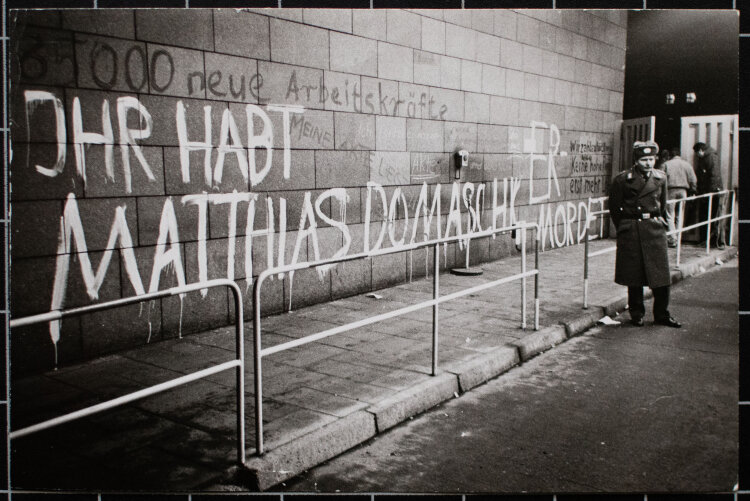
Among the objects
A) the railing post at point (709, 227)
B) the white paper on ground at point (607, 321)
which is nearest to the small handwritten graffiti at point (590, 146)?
the railing post at point (709, 227)

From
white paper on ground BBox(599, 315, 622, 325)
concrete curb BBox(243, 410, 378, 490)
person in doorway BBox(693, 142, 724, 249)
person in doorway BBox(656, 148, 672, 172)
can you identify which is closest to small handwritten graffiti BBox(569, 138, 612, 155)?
person in doorway BBox(656, 148, 672, 172)

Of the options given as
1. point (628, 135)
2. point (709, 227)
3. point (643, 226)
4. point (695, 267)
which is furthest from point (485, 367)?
point (695, 267)

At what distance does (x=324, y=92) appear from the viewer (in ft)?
21.2

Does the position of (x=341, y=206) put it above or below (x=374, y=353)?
above

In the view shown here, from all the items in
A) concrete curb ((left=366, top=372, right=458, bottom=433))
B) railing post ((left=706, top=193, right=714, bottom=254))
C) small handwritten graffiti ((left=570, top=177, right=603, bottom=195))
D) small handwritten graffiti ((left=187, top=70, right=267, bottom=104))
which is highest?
small handwritten graffiti ((left=187, top=70, right=267, bottom=104))

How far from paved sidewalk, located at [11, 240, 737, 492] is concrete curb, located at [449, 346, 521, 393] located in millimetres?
11

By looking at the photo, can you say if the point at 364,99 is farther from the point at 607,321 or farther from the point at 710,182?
the point at 710,182

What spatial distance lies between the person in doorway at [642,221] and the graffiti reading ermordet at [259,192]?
0.83m

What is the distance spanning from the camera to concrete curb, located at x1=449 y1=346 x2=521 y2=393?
4.89 metres

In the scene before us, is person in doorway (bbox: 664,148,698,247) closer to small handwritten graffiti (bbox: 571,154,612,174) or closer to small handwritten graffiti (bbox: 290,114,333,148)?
small handwritten graffiti (bbox: 571,154,612,174)

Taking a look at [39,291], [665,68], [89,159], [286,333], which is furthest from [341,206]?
[665,68]

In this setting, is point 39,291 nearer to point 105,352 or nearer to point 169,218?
point 105,352

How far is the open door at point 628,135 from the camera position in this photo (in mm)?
8156

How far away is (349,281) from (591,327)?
2.65 m
